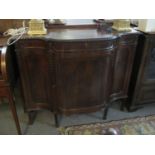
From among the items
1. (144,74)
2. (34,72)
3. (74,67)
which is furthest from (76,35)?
(144,74)

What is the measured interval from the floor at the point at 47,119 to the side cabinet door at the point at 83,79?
24 centimetres

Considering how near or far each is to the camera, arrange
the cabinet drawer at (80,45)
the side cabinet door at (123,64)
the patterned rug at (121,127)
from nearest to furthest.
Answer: the cabinet drawer at (80,45) < the side cabinet door at (123,64) < the patterned rug at (121,127)

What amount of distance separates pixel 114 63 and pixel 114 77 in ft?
0.63

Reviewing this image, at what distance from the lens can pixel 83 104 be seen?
1.68 metres

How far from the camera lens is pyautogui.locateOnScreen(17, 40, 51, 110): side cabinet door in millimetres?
1395

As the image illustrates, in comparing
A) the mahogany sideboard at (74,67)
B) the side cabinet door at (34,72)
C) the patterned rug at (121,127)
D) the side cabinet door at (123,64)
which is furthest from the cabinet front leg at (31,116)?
the side cabinet door at (123,64)

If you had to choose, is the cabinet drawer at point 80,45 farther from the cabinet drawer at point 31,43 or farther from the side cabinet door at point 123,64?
the side cabinet door at point 123,64

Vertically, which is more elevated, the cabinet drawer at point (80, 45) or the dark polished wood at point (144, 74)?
the cabinet drawer at point (80, 45)

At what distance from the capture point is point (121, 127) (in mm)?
1784

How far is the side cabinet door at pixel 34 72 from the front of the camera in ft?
4.58

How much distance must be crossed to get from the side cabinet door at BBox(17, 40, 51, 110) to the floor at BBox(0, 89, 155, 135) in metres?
0.24

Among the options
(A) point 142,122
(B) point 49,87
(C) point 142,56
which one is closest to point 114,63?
(C) point 142,56

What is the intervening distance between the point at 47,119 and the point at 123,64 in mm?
1010
